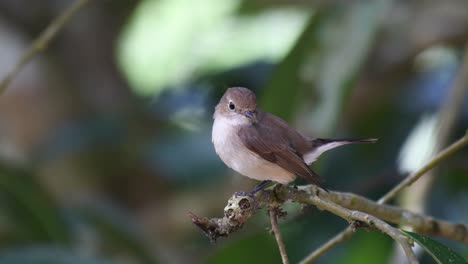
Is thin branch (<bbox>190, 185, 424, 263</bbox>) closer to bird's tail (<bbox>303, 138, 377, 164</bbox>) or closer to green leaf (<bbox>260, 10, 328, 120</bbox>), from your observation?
bird's tail (<bbox>303, 138, 377, 164</bbox>)

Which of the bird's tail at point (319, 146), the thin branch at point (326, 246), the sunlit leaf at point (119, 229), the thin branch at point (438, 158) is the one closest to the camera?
the thin branch at point (326, 246)

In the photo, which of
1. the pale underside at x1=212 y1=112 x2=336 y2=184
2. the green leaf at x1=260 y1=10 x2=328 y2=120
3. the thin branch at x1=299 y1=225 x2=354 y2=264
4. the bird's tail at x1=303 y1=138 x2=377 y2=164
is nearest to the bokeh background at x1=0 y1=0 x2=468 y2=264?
the green leaf at x1=260 y1=10 x2=328 y2=120

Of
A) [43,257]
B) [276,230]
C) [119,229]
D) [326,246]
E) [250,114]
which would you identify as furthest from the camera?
[119,229]

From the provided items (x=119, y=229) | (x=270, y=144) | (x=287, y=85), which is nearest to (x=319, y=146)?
(x=270, y=144)

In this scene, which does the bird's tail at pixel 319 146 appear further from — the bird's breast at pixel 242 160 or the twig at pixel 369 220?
the twig at pixel 369 220

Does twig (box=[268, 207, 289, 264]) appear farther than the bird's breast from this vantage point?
No

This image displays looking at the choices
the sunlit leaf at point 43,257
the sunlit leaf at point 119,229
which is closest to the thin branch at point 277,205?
the sunlit leaf at point 43,257

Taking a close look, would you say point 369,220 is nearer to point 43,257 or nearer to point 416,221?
point 416,221
